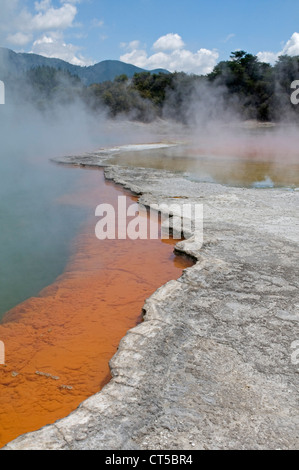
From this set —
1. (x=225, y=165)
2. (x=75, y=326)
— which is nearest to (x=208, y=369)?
(x=75, y=326)

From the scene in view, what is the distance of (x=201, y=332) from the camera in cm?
227

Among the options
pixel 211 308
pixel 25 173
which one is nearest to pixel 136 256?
pixel 211 308

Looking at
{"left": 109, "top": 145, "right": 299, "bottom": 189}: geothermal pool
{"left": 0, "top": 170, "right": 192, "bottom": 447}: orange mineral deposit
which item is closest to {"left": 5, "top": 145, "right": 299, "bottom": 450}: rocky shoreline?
{"left": 0, "top": 170, "right": 192, "bottom": 447}: orange mineral deposit

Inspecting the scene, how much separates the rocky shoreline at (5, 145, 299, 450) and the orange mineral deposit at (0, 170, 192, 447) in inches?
11.7

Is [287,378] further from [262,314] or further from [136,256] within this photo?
[136,256]

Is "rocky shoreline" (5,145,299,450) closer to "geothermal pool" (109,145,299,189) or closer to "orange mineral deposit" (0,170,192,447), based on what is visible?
"orange mineral deposit" (0,170,192,447)

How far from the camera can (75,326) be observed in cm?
274

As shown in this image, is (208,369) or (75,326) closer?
(208,369)

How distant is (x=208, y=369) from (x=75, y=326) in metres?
1.12

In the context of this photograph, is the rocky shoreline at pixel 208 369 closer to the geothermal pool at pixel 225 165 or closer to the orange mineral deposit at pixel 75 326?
the orange mineral deposit at pixel 75 326

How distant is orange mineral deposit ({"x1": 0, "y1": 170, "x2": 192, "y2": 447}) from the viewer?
2068 millimetres

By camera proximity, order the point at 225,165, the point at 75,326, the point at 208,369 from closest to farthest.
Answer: the point at 208,369 < the point at 75,326 < the point at 225,165

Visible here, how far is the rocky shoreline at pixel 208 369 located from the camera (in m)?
1.58

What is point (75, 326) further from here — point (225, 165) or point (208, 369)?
point (225, 165)
